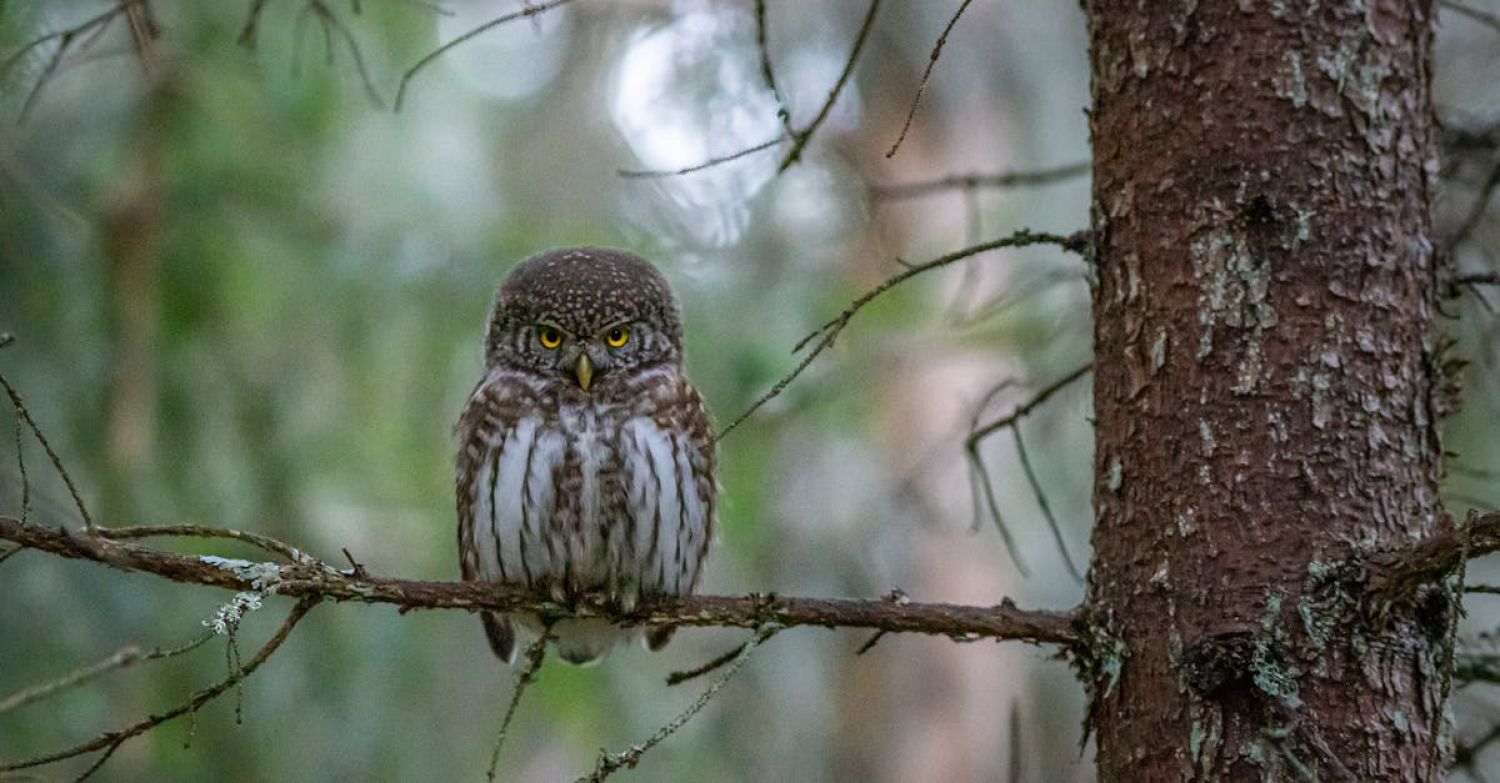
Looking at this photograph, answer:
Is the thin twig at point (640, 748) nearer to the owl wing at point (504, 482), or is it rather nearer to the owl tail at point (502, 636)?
the owl wing at point (504, 482)

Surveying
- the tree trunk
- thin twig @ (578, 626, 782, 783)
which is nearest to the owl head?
thin twig @ (578, 626, 782, 783)

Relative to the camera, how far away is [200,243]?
4762mm

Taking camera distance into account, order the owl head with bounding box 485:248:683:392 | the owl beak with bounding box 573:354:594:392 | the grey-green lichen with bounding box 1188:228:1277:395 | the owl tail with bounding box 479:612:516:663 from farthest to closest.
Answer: the owl tail with bounding box 479:612:516:663 < the owl head with bounding box 485:248:683:392 < the owl beak with bounding box 573:354:594:392 < the grey-green lichen with bounding box 1188:228:1277:395

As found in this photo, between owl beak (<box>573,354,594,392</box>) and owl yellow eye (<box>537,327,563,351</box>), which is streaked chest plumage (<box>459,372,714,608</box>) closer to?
owl beak (<box>573,354,594,392</box>)

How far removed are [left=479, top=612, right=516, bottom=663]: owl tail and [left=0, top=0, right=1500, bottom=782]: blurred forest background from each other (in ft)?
2.14

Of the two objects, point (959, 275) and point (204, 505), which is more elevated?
point (959, 275)

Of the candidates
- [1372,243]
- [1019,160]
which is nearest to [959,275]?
[1019,160]

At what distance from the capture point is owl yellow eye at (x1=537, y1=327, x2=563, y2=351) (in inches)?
160

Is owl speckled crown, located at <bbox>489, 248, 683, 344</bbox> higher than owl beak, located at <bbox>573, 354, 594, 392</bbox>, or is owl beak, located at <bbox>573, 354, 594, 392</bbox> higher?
owl speckled crown, located at <bbox>489, 248, 683, 344</bbox>

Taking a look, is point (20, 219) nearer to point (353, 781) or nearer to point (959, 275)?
point (353, 781)

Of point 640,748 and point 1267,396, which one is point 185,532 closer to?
point 640,748

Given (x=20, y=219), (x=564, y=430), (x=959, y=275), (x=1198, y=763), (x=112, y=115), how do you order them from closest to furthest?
(x=1198, y=763) → (x=564, y=430) → (x=20, y=219) → (x=112, y=115) → (x=959, y=275)

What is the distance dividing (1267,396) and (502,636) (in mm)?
2468

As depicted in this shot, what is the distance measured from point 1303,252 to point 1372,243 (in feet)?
0.41
